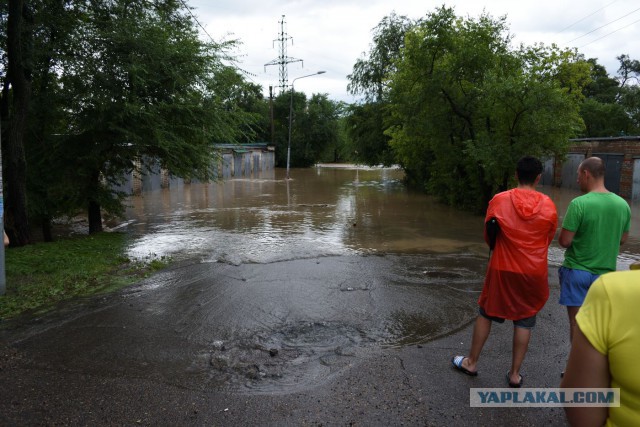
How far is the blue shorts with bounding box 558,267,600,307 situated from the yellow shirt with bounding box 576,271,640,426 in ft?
8.48

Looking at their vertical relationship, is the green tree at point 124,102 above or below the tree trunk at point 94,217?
above

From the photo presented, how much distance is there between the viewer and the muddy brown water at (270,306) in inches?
165

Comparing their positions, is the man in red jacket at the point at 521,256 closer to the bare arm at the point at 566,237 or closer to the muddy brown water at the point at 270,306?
the bare arm at the point at 566,237

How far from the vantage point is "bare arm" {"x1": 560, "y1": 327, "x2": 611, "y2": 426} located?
1.46 m

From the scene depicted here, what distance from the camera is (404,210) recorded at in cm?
1767

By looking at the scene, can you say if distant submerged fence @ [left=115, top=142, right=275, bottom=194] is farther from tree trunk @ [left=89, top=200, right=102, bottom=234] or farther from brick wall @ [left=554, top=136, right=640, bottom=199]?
brick wall @ [left=554, top=136, right=640, bottom=199]

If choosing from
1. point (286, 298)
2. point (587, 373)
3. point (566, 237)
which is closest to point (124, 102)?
point (286, 298)

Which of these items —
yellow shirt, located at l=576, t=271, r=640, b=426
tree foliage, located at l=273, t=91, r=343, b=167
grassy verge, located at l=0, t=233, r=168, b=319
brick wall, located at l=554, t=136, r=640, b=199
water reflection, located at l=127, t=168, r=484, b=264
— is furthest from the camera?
tree foliage, located at l=273, t=91, r=343, b=167

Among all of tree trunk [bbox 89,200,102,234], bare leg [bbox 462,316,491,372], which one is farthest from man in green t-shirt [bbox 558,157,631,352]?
tree trunk [bbox 89,200,102,234]

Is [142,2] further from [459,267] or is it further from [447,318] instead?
[447,318]

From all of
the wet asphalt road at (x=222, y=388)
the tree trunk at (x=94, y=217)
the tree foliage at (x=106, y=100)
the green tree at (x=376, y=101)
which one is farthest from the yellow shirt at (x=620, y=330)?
the green tree at (x=376, y=101)

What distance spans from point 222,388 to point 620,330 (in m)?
3.09

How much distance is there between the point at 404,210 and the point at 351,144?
17.1 metres

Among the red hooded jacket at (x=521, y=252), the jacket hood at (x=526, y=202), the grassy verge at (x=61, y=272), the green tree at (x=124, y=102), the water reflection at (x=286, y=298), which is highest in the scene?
the green tree at (x=124, y=102)
